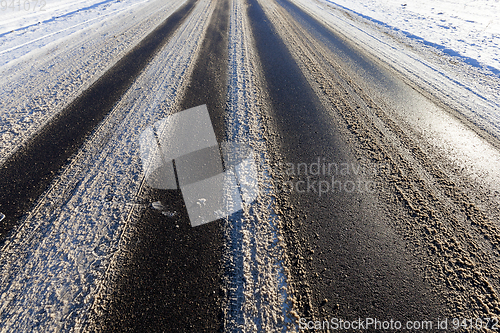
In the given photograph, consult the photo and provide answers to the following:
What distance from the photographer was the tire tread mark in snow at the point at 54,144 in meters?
2.75

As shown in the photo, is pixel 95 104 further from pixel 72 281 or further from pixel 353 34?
pixel 353 34

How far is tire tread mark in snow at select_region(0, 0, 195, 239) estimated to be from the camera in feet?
9.01

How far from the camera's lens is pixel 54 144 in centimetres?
348

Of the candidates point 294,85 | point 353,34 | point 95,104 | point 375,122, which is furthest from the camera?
point 353,34

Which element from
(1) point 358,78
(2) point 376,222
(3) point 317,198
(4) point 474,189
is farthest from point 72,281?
(1) point 358,78

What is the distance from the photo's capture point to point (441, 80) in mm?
5277

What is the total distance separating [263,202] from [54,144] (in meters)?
3.12

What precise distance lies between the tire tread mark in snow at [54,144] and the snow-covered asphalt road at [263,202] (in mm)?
25

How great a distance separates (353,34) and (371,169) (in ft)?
22.7

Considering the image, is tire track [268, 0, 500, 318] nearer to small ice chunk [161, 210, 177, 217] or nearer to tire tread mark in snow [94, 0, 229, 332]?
tire tread mark in snow [94, 0, 229, 332]

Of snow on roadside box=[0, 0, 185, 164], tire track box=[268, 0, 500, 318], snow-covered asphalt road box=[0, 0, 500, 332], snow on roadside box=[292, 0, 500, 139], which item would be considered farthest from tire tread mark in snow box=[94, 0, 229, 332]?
snow on roadside box=[292, 0, 500, 139]

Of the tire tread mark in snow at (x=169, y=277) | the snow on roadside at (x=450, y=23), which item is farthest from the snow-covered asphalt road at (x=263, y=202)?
the snow on roadside at (x=450, y=23)

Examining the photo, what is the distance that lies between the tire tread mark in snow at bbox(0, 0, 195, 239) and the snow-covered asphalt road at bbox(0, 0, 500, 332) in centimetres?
3

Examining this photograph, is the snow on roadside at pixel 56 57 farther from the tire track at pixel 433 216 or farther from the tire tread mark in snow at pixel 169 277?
the tire track at pixel 433 216
